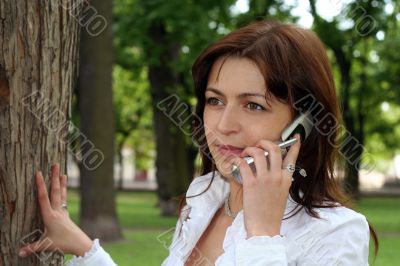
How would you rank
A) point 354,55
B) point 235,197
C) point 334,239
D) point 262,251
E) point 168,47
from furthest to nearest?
point 354,55 < point 168,47 < point 235,197 < point 334,239 < point 262,251

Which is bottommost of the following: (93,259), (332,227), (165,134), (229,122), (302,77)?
(165,134)

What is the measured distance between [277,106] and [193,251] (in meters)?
0.66

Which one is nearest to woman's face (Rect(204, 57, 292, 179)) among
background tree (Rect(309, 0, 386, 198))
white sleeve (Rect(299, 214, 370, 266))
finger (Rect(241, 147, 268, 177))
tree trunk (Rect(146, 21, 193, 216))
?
finger (Rect(241, 147, 268, 177))

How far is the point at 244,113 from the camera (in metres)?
2.36

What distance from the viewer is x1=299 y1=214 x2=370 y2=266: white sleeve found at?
7.18 ft

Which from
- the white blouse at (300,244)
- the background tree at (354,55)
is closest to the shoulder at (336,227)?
the white blouse at (300,244)

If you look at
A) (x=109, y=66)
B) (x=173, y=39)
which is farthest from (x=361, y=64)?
(x=109, y=66)

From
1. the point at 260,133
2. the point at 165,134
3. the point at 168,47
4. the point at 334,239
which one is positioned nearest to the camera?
the point at 334,239

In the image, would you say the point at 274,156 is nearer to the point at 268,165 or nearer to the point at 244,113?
the point at 268,165

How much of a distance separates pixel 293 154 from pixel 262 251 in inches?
14.2

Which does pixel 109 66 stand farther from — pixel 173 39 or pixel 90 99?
pixel 173 39

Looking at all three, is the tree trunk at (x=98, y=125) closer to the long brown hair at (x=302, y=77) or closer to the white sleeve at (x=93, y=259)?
the white sleeve at (x=93, y=259)

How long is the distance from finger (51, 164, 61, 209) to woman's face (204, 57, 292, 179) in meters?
0.60

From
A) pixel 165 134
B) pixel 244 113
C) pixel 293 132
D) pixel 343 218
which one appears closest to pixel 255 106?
pixel 244 113
